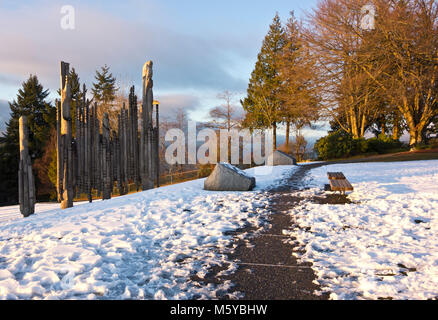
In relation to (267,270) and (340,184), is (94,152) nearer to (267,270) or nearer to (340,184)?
(267,270)

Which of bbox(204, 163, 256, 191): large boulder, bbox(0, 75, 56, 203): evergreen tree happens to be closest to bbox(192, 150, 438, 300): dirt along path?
bbox(204, 163, 256, 191): large boulder

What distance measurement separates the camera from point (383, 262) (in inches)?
118

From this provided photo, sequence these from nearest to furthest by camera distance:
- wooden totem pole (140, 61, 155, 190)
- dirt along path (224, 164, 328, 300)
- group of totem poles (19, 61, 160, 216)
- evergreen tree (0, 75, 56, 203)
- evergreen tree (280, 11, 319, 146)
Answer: dirt along path (224, 164, 328, 300) → group of totem poles (19, 61, 160, 216) → wooden totem pole (140, 61, 155, 190) → evergreen tree (280, 11, 319, 146) → evergreen tree (0, 75, 56, 203)

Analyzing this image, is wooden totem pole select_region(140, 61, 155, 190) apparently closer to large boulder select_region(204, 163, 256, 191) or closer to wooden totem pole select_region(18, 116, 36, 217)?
large boulder select_region(204, 163, 256, 191)

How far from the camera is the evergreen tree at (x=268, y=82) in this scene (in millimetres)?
28961

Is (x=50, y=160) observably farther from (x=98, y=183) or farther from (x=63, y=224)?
(x=63, y=224)

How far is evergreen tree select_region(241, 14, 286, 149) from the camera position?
2896 centimetres

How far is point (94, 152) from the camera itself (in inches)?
264

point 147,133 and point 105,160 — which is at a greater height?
point 147,133

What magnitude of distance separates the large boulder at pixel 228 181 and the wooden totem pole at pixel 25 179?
4398 mm

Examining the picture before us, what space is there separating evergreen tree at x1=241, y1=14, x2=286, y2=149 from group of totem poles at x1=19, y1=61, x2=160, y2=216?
75.3 feet

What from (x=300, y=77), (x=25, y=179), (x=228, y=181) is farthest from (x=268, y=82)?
(x=25, y=179)

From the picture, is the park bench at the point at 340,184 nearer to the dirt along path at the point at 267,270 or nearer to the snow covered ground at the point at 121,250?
the snow covered ground at the point at 121,250

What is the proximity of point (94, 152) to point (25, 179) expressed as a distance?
158 cm
